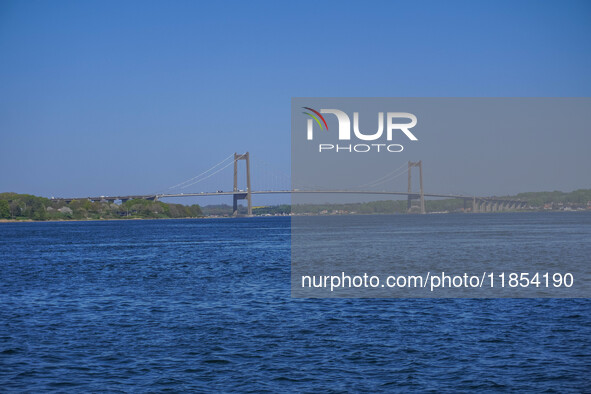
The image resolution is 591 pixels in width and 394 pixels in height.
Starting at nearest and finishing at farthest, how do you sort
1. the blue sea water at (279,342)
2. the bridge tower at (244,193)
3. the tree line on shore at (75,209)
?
the blue sea water at (279,342)
the bridge tower at (244,193)
the tree line on shore at (75,209)

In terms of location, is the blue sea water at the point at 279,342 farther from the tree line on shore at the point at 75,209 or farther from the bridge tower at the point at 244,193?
the tree line on shore at the point at 75,209

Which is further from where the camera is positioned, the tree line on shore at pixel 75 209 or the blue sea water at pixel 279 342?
the tree line on shore at pixel 75 209

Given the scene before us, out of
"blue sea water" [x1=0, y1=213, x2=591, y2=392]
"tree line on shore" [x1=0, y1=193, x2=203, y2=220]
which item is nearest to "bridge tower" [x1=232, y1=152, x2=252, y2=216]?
"tree line on shore" [x1=0, y1=193, x2=203, y2=220]

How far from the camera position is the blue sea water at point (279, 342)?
983 cm

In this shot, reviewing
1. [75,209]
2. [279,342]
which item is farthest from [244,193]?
[279,342]

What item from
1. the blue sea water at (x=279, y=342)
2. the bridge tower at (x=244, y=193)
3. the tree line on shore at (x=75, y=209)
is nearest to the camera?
the blue sea water at (x=279, y=342)

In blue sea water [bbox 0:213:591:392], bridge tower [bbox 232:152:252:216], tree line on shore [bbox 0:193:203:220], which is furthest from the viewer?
tree line on shore [bbox 0:193:203:220]

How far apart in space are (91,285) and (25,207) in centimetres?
12551

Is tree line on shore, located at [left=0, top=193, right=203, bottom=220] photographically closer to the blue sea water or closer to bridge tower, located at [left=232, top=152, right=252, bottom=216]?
bridge tower, located at [left=232, top=152, right=252, bottom=216]

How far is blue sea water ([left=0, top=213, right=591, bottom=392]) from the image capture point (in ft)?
32.2

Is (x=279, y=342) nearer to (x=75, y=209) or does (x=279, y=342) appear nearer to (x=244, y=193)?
(x=244, y=193)

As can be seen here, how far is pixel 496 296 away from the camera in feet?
57.8

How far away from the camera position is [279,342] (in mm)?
12266

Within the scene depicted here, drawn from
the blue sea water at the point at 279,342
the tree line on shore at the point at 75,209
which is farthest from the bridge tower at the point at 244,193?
the blue sea water at the point at 279,342
